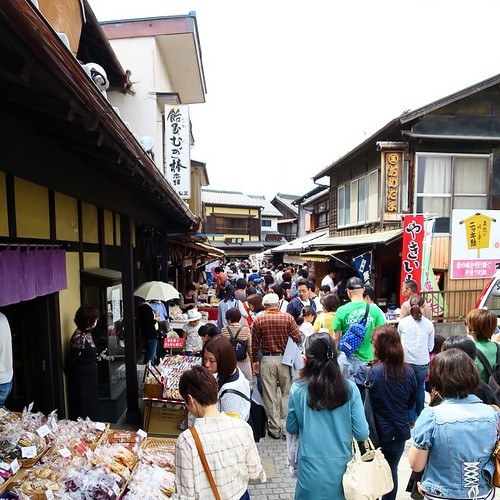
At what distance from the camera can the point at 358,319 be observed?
503cm

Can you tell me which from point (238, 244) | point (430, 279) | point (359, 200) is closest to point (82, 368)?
point (430, 279)

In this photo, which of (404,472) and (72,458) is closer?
(72,458)

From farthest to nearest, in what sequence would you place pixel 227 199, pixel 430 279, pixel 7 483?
pixel 227 199
pixel 430 279
pixel 7 483

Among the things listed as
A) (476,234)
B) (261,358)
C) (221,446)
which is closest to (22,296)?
(221,446)

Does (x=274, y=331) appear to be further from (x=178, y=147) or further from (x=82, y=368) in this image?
(x=178, y=147)

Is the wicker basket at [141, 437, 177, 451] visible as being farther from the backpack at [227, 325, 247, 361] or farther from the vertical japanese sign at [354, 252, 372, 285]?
the vertical japanese sign at [354, 252, 372, 285]

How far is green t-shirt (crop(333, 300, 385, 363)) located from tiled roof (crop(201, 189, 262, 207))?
114 ft

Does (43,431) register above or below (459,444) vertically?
below

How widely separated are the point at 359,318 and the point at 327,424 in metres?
2.55

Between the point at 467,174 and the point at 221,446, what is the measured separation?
42.1 ft

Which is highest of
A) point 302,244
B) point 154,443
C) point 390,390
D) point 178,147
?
point 178,147

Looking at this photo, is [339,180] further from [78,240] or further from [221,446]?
[221,446]

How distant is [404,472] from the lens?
4559mm

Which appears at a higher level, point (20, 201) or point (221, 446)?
point (20, 201)
